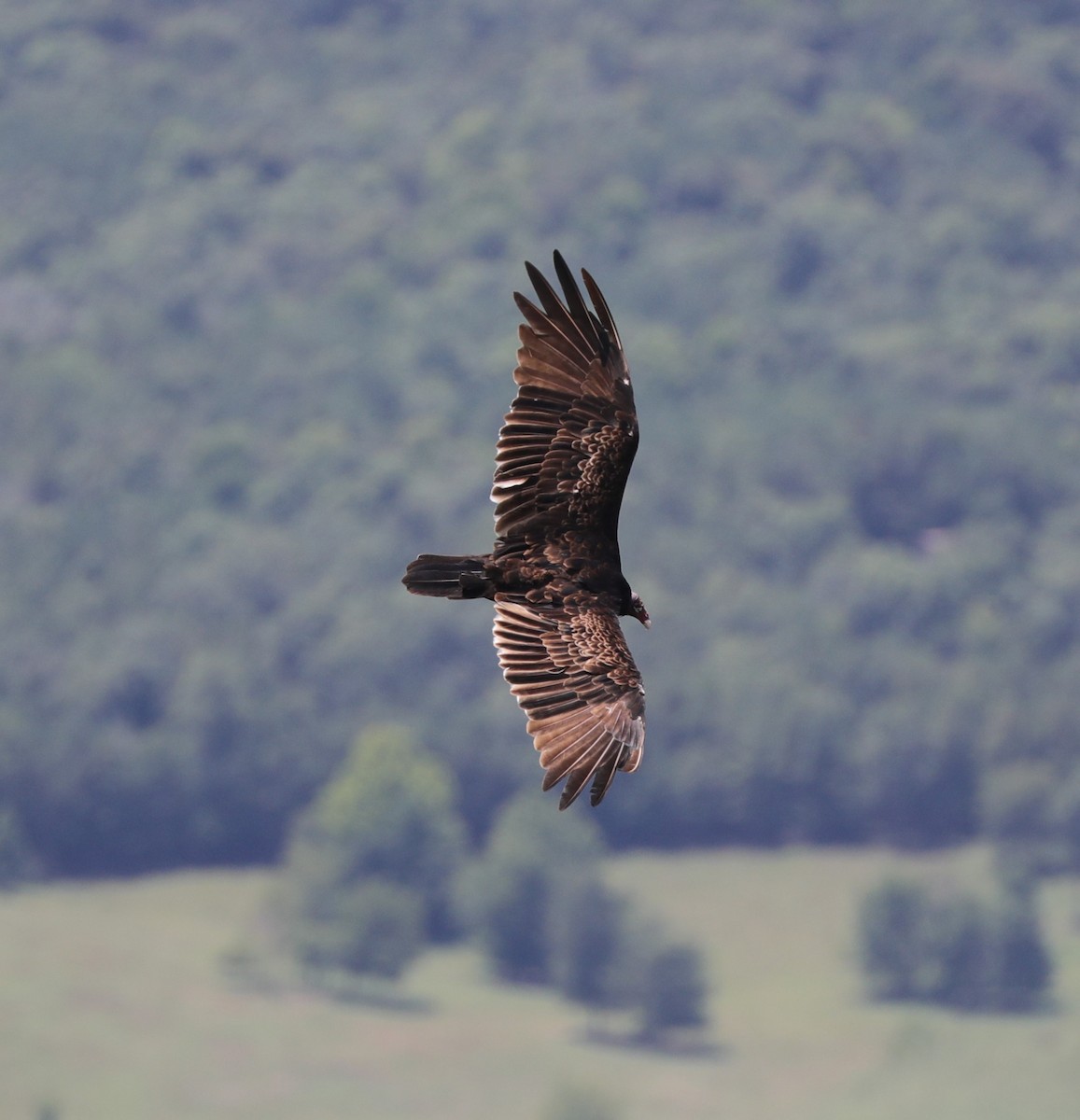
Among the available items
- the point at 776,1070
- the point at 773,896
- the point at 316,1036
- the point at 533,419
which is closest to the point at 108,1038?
the point at 316,1036

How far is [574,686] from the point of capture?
1622 centimetres

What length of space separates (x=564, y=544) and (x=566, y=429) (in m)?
0.94

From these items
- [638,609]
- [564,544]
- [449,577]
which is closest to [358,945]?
→ [638,609]

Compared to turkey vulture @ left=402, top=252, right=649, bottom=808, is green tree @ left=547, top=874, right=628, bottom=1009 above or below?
above

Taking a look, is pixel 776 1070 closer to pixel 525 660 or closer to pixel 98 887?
pixel 98 887

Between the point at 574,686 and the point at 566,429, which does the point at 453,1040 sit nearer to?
the point at 566,429

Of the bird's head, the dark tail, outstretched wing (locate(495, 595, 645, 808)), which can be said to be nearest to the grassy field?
the bird's head

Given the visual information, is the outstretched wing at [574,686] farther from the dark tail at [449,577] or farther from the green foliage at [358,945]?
the green foliage at [358,945]

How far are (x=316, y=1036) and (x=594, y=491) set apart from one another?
159m

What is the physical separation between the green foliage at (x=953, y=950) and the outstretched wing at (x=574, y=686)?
170591mm

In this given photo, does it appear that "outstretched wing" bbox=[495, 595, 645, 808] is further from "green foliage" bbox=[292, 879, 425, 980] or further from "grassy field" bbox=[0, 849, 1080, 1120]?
"green foliage" bbox=[292, 879, 425, 980]

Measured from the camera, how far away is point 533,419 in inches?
699

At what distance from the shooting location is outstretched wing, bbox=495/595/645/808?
1536 centimetres

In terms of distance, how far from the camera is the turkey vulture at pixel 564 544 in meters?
16.1
